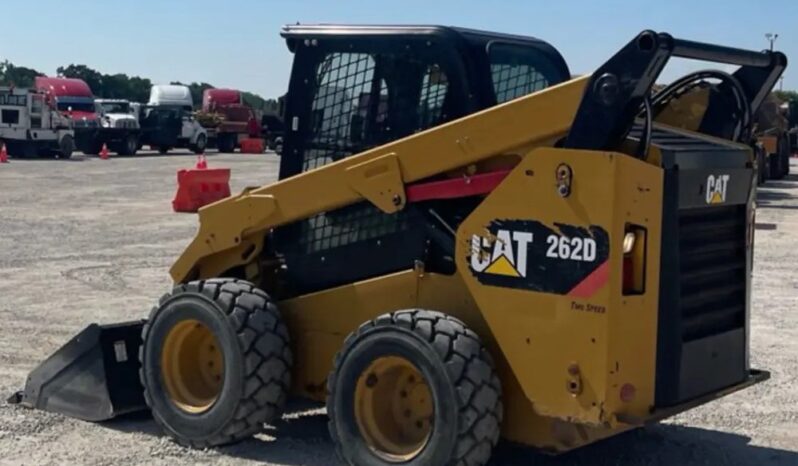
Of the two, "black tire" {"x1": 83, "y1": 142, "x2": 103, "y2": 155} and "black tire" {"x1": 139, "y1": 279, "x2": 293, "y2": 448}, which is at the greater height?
"black tire" {"x1": 83, "y1": 142, "x2": 103, "y2": 155}

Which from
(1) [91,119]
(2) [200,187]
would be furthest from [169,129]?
(2) [200,187]

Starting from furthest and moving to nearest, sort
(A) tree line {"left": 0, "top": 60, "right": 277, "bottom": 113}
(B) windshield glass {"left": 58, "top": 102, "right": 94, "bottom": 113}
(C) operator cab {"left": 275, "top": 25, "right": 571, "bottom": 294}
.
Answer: (A) tree line {"left": 0, "top": 60, "right": 277, "bottom": 113} < (B) windshield glass {"left": 58, "top": 102, "right": 94, "bottom": 113} < (C) operator cab {"left": 275, "top": 25, "right": 571, "bottom": 294}

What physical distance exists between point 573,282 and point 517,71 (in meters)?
1.67

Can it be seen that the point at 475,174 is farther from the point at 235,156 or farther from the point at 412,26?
the point at 235,156

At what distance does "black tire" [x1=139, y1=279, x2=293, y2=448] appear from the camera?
6.24 m

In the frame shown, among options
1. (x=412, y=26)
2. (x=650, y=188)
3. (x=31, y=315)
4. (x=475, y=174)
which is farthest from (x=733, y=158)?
(x=31, y=315)

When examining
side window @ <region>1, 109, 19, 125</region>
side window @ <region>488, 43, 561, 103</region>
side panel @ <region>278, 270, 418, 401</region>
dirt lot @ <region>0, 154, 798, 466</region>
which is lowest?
dirt lot @ <region>0, 154, 798, 466</region>

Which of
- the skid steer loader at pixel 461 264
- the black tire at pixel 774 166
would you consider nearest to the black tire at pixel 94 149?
the black tire at pixel 774 166

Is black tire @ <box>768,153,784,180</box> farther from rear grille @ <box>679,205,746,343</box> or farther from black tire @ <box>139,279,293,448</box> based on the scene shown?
black tire @ <box>139,279,293,448</box>

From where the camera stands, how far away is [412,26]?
6.22 m

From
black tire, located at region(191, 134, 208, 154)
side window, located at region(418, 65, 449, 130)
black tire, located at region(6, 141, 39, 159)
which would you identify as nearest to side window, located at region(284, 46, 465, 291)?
side window, located at region(418, 65, 449, 130)

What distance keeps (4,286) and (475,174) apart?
7.65 meters

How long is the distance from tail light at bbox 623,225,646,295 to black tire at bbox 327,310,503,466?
73 cm

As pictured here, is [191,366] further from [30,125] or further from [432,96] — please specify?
[30,125]
